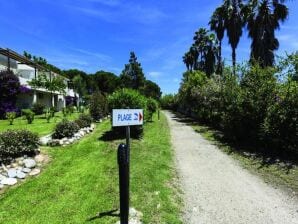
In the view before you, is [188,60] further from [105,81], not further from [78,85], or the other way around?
[105,81]

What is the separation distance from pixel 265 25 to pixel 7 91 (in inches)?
862

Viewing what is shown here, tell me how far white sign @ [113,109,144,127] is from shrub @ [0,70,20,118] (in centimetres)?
2370

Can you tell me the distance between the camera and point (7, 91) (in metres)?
26.2

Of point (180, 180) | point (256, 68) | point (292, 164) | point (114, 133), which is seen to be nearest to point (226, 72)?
point (256, 68)

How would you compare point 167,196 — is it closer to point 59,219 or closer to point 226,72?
point 59,219

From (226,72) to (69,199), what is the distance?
1259cm

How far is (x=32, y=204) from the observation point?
620 centimetres

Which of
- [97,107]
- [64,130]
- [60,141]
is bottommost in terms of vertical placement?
[60,141]

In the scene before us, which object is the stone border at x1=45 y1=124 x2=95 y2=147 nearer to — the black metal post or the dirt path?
the dirt path

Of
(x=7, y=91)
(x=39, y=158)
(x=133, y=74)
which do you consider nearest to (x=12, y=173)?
(x=39, y=158)

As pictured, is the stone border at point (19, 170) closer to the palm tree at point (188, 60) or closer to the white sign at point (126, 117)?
the white sign at point (126, 117)

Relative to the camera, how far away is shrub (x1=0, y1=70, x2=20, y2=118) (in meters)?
25.8

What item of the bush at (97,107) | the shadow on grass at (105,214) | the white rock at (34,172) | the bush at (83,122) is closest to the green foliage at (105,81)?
the bush at (97,107)

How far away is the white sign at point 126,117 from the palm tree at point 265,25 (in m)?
19.6
